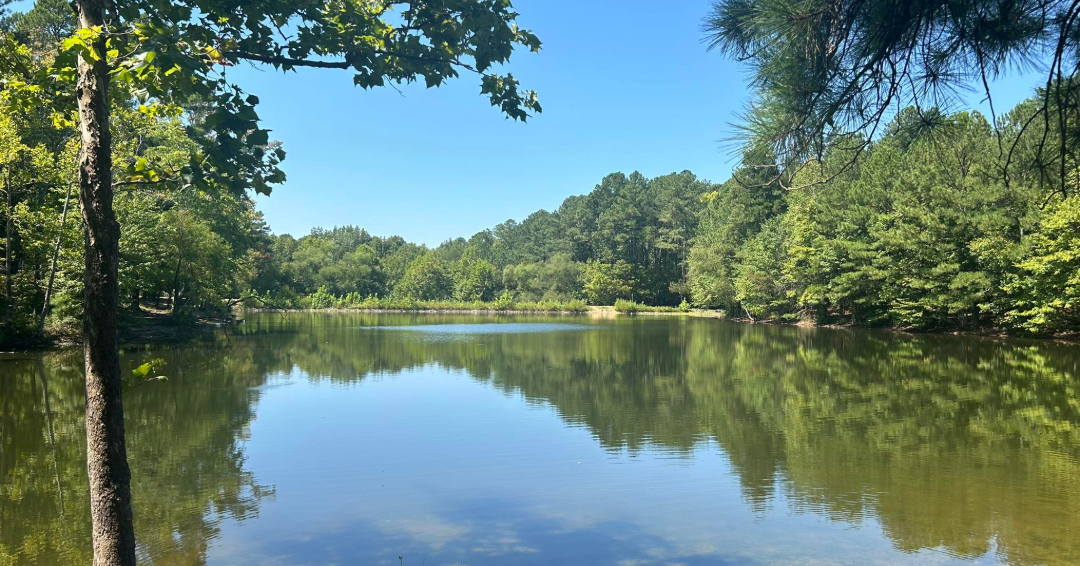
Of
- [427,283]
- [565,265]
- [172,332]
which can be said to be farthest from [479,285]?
[172,332]

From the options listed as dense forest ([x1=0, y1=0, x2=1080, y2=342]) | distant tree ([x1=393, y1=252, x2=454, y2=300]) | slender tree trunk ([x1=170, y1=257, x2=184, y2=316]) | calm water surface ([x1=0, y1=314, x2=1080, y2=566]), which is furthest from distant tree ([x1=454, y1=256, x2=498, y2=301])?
calm water surface ([x1=0, y1=314, x2=1080, y2=566])

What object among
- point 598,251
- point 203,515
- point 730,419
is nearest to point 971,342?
point 730,419

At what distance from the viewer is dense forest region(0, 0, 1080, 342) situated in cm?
519

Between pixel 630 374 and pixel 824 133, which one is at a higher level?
pixel 824 133

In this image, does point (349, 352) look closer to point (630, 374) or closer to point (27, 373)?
point (27, 373)

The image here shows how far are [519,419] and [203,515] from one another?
5731 mm

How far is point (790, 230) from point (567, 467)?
1394 inches

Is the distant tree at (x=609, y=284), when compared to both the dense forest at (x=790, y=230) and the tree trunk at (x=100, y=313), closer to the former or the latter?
the dense forest at (x=790, y=230)

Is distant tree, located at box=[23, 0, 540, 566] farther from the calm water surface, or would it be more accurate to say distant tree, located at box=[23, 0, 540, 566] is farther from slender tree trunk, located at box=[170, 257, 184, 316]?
slender tree trunk, located at box=[170, 257, 184, 316]

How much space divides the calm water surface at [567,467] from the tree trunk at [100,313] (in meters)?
2.51

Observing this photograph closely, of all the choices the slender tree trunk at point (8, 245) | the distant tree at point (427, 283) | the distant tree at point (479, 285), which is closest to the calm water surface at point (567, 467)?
the slender tree trunk at point (8, 245)

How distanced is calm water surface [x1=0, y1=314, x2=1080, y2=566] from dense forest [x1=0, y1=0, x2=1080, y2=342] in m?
3.14

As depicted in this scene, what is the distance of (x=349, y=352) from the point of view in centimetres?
2264

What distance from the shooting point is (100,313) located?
273cm
